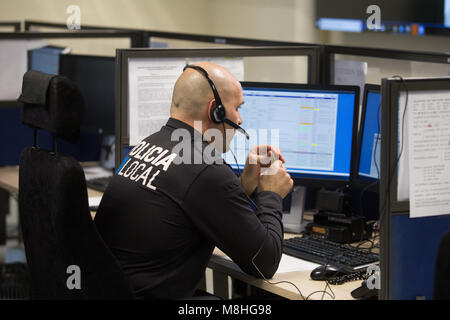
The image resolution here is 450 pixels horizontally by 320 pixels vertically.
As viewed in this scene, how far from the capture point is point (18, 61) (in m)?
3.21

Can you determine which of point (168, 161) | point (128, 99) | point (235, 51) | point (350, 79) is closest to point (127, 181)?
point (168, 161)

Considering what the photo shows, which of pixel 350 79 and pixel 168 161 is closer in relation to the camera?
pixel 168 161

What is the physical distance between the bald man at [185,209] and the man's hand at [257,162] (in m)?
0.19

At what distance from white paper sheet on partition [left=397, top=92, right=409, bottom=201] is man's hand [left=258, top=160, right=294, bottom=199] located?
43cm

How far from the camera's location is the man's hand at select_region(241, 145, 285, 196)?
1979mm

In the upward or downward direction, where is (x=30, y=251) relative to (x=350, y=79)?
downward

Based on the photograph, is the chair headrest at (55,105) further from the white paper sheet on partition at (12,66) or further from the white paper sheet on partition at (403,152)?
the white paper sheet on partition at (12,66)

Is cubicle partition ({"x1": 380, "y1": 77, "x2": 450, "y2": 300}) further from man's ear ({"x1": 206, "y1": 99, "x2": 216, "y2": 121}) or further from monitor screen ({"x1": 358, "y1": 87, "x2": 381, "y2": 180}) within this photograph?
monitor screen ({"x1": 358, "y1": 87, "x2": 381, "y2": 180})

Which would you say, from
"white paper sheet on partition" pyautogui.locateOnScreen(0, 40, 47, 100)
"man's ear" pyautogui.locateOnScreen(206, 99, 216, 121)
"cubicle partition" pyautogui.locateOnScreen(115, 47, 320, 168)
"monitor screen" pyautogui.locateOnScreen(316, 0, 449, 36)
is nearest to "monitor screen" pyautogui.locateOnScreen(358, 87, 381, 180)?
"cubicle partition" pyautogui.locateOnScreen(115, 47, 320, 168)

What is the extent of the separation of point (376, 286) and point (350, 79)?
40.9 inches

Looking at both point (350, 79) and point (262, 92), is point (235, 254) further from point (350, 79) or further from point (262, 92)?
point (350, 79)

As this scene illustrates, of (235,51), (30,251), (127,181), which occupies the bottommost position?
(30,251)

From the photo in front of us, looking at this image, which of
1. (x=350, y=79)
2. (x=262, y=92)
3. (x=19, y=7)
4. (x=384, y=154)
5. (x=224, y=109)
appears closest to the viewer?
(x=384, y=154)

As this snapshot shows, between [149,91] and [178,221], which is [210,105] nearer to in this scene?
[178,221]
